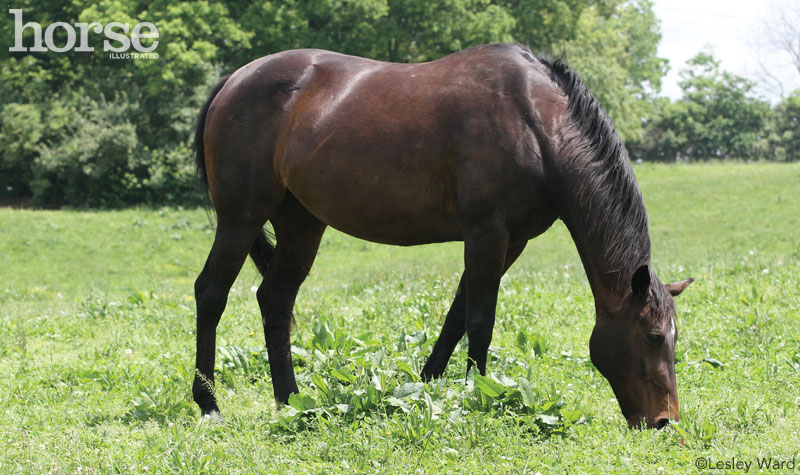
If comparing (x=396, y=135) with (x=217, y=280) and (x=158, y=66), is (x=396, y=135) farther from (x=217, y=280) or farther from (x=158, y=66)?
(x=158, y=66)

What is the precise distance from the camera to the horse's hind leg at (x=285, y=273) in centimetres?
519

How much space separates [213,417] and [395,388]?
1.27 meters

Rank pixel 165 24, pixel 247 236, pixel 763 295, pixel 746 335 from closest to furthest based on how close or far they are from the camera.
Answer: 1. pixel 247 236
2. pixel 746 335
3. pixel 763 295
4. pixel 165 24

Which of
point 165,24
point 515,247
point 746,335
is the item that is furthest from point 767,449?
point 165,24

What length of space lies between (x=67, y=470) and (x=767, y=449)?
3.57 m

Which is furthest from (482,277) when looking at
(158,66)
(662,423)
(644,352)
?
(158,66)

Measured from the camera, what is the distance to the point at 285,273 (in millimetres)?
5301

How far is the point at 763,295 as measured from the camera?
735 cm

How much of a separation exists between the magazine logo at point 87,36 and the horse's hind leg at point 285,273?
19.0 m

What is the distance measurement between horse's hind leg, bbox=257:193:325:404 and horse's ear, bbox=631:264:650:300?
7.69 feet

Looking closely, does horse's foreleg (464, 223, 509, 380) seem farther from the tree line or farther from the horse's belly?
the tree line

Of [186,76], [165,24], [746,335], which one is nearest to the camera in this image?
[746,335]

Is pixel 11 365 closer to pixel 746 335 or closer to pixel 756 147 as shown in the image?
pixel 746 335

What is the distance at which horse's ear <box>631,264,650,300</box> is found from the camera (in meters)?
3.95
